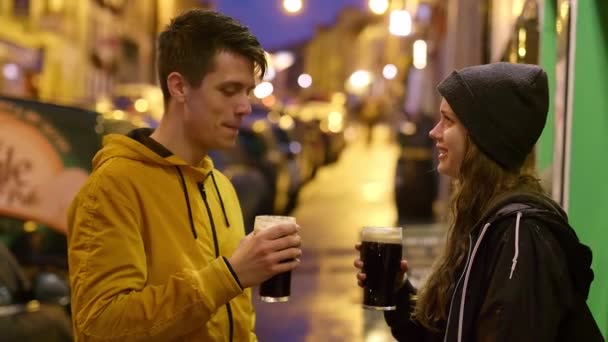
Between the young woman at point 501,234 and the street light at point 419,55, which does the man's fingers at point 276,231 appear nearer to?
the young woman at point 501,234

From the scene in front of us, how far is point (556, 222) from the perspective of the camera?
281 cm

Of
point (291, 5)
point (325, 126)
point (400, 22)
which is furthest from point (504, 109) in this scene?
point (325, 126)

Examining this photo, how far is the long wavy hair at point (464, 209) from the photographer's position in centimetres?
304

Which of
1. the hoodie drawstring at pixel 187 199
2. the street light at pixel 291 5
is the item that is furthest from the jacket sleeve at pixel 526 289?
the street light at pixel 291 5

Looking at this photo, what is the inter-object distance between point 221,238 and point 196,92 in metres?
0.54

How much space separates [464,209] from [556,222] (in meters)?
0.39

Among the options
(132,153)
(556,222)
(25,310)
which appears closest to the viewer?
(556,222)

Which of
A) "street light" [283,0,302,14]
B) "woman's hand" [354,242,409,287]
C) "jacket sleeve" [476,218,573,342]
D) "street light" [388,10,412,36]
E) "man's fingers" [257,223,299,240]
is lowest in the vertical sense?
"woman's hand" [354,242,409,287]

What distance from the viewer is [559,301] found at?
2742mm

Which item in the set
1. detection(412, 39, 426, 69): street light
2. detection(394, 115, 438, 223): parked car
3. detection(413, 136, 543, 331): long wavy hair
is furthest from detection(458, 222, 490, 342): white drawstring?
detection(412, 39, 426, 69): street light

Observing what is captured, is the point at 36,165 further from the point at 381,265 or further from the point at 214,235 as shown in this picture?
the point at 381,265

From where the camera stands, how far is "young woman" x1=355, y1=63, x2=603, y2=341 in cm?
270

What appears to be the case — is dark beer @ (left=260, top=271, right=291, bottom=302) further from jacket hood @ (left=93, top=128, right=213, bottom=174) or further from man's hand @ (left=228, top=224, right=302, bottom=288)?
jacket hood @ (left=93, top=128, right=213, bottom=174)

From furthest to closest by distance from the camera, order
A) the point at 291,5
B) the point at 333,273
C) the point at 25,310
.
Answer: the point at 291,5, the point at 333,273, the point at 25,310
